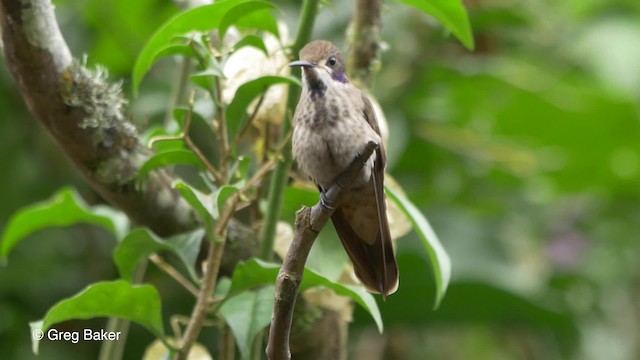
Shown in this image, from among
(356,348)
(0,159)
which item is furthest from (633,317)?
(0,159)

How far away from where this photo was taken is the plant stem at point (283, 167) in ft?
4.98

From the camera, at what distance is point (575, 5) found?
11.0 feet

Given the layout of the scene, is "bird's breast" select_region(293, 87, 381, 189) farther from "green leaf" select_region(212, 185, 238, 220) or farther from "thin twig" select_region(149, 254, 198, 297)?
"thin twig" select_region(149, 254, 198, 297)

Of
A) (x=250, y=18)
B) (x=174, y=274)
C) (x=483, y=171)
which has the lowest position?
(x=483, y=171)

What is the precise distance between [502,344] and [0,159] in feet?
6.56

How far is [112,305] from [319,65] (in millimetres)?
470

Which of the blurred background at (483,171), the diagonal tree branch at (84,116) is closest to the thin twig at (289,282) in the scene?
the diagonal tree branch at (84,116)

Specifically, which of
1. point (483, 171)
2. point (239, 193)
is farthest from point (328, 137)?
point (483, 171)

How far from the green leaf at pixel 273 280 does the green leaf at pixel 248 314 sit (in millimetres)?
15

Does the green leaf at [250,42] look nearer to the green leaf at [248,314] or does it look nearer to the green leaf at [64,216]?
the green leaf at [248,314]

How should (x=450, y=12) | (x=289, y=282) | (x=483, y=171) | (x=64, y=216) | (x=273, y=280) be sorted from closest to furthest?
1. (x=289, y=282)
2. (x=273, y=280)
3. (x=450, y=12)
4. (x=64, y=216)
5. (x=483, y=171)

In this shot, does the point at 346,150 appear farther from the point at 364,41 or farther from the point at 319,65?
the point at 364,41

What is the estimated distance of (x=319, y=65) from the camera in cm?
138

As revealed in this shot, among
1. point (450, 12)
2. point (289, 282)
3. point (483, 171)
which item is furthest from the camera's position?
point (483, 171)
